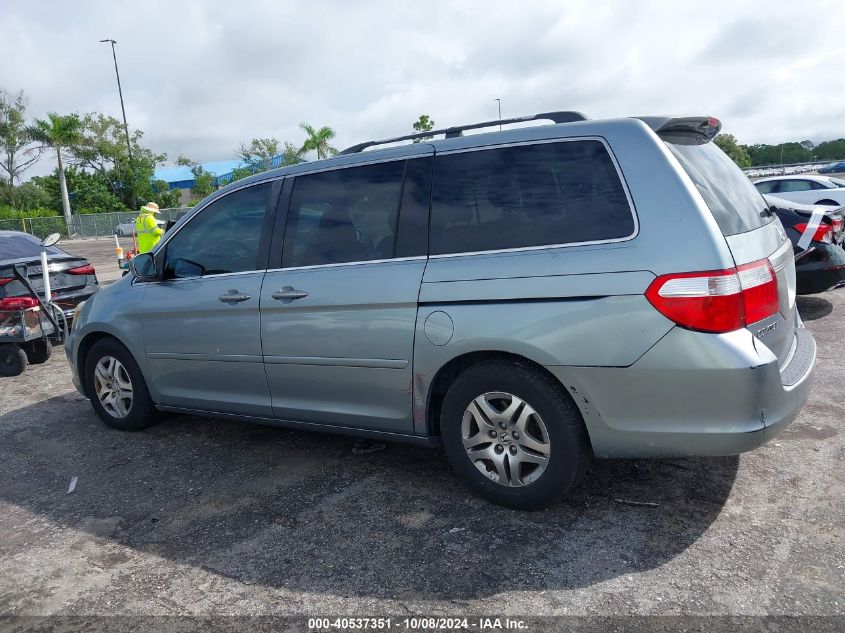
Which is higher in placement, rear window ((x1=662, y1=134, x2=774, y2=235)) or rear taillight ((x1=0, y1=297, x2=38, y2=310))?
rear window ((x1=662, y1=134, x2=774, y2=235))

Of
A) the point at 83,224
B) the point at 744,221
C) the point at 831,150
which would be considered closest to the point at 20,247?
the point at 744,221

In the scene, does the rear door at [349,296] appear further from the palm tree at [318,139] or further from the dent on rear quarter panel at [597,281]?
the palm tree at [318,139]

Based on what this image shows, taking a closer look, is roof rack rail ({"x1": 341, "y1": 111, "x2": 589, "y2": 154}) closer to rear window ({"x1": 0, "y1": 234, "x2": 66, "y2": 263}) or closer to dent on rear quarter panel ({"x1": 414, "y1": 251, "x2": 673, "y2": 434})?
dent on rear quarter panel ({"x1": 414, "y1": 251, "x2": 673, "y2": 434})

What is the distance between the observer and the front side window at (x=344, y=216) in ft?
12.3

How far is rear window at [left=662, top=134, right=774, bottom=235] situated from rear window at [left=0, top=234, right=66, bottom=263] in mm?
7367

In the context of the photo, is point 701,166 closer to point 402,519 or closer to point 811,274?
point 402,519

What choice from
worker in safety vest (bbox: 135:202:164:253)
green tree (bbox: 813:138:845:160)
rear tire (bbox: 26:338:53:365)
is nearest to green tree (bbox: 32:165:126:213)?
worker in safety vest (bbox: 135:202:164:253)

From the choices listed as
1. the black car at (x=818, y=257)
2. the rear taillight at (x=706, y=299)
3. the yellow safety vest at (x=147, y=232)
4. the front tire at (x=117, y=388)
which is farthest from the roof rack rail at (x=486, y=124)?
the yellow safety vest at (x=147, y=232)

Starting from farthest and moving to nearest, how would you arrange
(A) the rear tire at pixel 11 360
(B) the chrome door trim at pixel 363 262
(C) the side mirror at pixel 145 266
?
(A) the rear tire at pixel 11 360 → (C) the side mirror at pixel 145 266 → (B) the chrome door trim at pixel 363 262

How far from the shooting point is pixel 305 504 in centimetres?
372

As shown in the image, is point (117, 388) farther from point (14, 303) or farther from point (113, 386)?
point (14, 303)

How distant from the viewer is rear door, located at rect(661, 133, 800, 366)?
303 centimetres

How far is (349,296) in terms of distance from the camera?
12.2ft

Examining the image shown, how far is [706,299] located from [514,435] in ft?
3.60
